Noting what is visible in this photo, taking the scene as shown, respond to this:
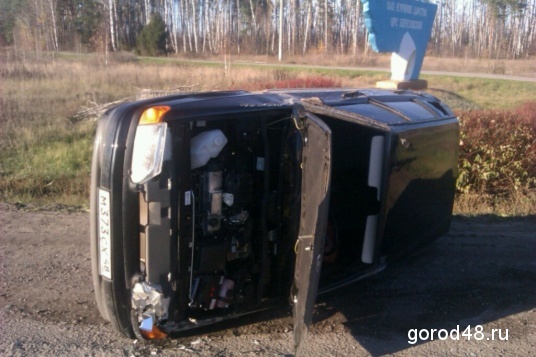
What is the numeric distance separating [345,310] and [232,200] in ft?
5.38

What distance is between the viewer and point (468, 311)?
17.8 ft

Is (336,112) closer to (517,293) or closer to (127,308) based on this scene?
(127,308)

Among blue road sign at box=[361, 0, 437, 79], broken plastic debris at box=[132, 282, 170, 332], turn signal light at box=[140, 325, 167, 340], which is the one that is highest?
blue road sign at box=[361, 0, 437, 79]

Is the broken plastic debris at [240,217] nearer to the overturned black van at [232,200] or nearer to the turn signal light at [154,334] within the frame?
the overturned black van at [232,200]

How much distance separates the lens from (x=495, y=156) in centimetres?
948

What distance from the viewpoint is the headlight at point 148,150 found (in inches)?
156

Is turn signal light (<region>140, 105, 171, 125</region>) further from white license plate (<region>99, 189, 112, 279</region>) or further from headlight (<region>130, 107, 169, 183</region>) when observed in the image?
white license plate (<region>99, 189, 112, 279</region>)

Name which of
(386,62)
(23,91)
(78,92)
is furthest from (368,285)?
(386,62)

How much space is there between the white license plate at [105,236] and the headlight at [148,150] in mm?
276

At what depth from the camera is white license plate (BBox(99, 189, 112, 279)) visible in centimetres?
411

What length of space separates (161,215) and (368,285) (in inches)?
105

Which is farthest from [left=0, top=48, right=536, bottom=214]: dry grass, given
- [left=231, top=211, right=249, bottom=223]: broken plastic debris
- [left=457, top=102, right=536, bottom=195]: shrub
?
[left=231, top=211, right=249, bottom=223]: broken plastic debris

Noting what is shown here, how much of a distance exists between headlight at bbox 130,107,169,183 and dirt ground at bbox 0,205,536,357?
143cm

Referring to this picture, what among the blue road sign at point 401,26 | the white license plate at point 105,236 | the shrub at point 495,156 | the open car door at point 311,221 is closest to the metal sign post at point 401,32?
the blue road sign at point 401,26
